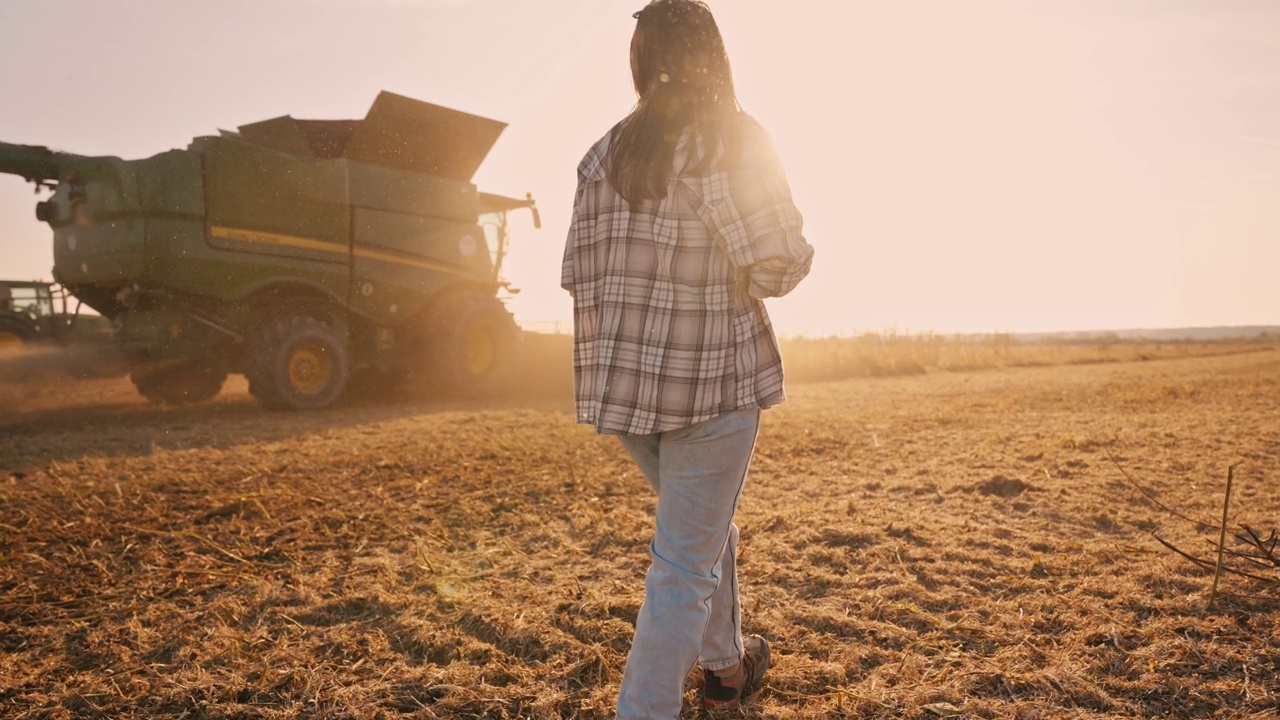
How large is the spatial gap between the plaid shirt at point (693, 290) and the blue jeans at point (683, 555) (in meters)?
0.07

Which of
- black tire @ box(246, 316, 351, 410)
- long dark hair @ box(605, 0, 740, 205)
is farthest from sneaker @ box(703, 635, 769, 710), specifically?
black tire @ box(246, 316, 351, 410)

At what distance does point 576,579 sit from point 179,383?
315 inches

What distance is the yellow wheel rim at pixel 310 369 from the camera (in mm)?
8516

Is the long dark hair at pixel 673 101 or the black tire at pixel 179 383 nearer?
the long dark hair at pixel 673 101

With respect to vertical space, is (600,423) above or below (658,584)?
above

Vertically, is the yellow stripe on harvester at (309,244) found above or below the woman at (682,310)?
above

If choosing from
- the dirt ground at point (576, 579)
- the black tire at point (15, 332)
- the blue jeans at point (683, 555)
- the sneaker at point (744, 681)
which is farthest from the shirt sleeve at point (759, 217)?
the black tire at point (15, 332)

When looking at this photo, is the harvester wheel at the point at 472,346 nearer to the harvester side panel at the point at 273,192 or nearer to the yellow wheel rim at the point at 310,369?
the yellow wheel rim at the point at 310,369

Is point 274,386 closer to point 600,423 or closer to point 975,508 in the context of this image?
point 975,508

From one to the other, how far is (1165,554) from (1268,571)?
0.36m

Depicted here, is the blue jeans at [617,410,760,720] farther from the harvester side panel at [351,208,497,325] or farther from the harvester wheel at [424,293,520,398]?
the harvester wheel at [424,293,520,398]

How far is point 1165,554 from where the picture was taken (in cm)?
Answer: 325

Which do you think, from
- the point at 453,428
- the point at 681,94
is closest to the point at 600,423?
the point at 681,94

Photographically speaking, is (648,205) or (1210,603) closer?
(648,205)
